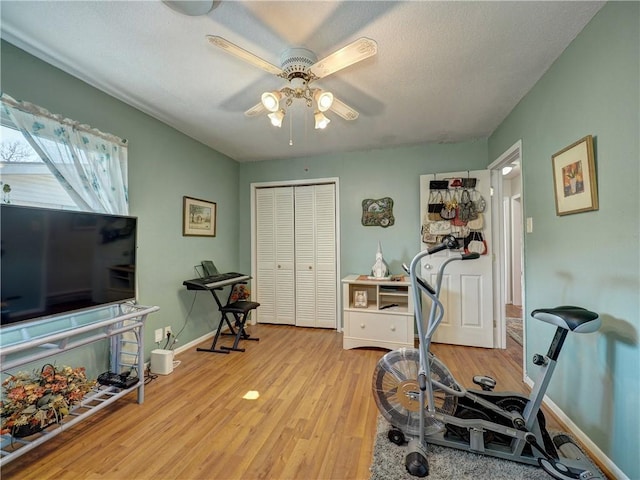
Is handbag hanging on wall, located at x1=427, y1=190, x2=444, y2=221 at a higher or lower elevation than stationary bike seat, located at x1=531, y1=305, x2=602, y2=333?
higher

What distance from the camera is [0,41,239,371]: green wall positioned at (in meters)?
1.86

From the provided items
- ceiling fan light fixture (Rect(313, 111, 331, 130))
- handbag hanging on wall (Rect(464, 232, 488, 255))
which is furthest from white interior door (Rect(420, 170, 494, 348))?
ceiling fan light fixture (Rect(313, 111, 331, 130))

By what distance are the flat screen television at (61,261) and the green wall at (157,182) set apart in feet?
1.68

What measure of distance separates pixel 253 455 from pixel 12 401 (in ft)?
4.24

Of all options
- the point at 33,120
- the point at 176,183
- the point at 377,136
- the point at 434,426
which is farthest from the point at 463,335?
the point at 33,120

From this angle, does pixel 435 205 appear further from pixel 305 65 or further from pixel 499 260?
pixel 305 65

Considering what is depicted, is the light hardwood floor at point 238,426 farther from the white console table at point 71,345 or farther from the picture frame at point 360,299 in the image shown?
the picture frame at point 360,299

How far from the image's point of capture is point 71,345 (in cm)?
158

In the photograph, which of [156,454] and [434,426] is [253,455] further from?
[434,426]

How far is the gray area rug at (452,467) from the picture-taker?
1395 mm

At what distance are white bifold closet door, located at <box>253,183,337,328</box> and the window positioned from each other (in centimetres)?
245

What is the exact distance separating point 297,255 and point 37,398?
9.35 feet

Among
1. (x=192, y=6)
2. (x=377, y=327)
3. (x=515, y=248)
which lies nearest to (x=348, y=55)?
(x=192, y=6)

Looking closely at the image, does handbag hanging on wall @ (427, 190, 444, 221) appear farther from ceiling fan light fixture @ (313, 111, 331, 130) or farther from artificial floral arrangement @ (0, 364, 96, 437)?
artificial floral arrangement @ (0, 364, 96, 437)
